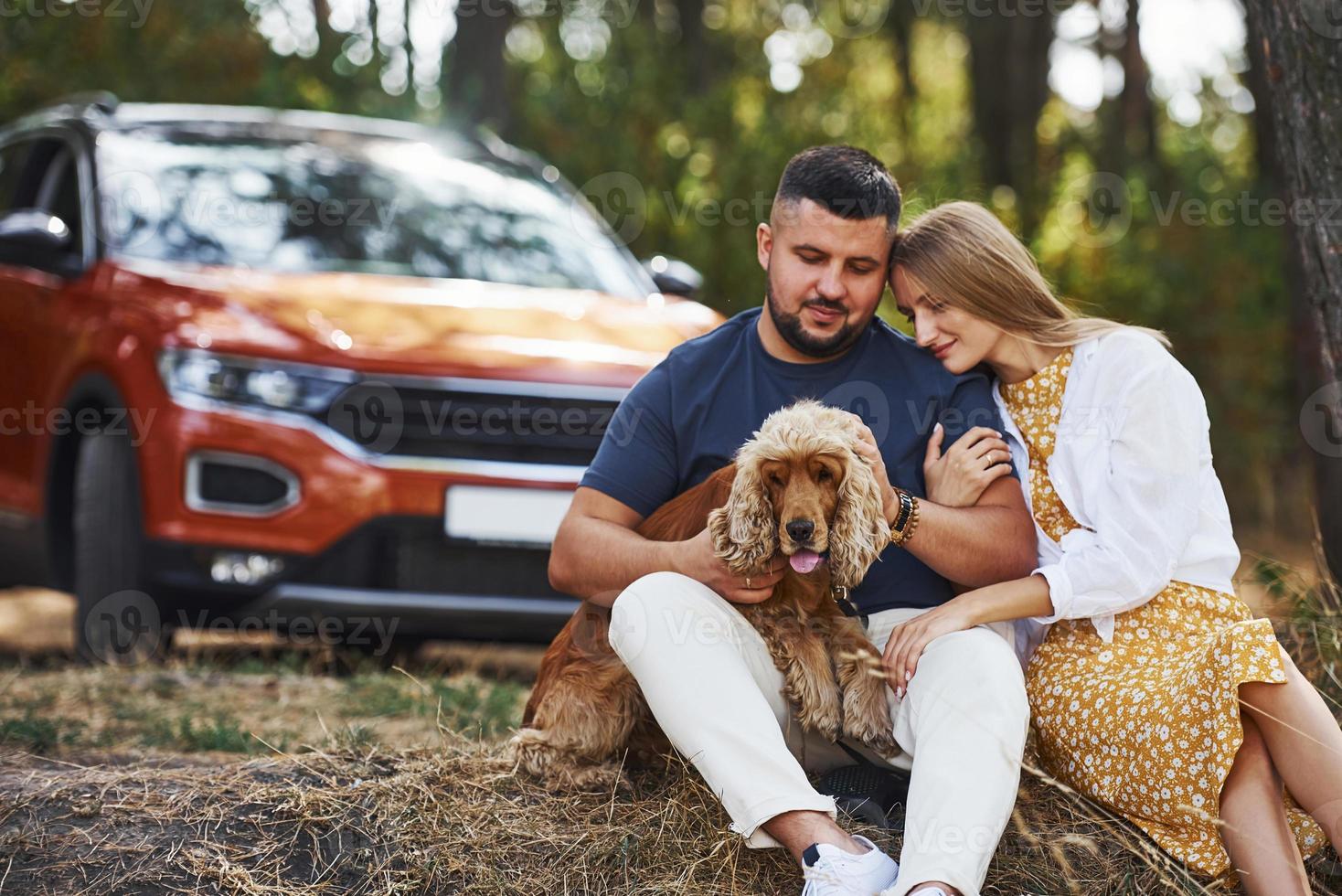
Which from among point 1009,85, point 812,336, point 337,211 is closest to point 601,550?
point 812,336

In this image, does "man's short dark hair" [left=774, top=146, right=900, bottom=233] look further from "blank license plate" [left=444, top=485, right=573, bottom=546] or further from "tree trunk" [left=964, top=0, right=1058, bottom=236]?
"tree trunk" [left=964, top=0, right=1058, bottom=236]

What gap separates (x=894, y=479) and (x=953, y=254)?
59 centimetres

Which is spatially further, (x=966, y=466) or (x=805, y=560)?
(x=966, y=466)

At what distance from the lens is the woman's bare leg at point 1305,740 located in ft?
9.75

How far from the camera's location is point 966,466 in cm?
355

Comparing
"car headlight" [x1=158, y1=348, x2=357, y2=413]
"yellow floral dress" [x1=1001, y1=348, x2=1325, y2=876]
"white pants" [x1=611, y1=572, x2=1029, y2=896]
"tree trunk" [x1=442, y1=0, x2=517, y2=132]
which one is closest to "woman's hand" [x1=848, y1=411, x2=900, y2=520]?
"white pants" [x1=611, y1=572, x2=1029, y2=896]

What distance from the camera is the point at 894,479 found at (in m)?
3.73

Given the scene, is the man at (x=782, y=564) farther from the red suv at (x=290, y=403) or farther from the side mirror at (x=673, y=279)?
the side mirror at (x=673, y=279)

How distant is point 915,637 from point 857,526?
30 cm

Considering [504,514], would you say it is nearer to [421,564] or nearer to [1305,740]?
[421,564]

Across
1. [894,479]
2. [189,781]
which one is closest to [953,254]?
[894,479]

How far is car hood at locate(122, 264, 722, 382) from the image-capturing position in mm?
5102

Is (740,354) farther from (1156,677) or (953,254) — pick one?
(1156,677)

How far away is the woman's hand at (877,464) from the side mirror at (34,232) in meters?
3.73
